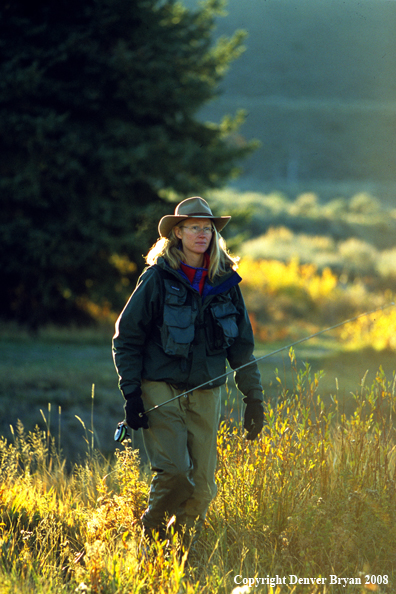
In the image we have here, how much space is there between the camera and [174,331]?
3217 millimetres

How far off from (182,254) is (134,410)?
95 cm

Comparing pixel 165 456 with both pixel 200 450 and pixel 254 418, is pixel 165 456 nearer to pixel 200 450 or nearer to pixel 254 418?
pixel 200 450

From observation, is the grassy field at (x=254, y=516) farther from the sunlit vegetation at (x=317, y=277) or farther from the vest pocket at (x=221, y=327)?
the sunlit vegetation at (x=317, y=277)

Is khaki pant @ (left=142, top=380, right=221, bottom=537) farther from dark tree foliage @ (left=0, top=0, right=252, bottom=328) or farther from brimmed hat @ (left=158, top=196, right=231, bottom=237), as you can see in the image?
dark tree foliage @ (left=0, top=0, right=252, bottom=328)

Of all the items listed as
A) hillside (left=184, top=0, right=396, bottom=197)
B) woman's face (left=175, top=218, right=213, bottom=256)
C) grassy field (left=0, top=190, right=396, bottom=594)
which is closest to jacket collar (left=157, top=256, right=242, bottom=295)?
woman's face (left=175, top=218, right=213, bottom=256)

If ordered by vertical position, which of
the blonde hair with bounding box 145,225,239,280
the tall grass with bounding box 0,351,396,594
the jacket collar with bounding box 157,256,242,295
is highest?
the blonde hair with bounding box 145,225,239,280

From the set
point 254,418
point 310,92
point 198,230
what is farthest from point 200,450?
point 310,92

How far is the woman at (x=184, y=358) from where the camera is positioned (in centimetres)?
323

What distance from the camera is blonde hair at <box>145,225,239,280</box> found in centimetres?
343

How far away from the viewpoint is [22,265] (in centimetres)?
1121

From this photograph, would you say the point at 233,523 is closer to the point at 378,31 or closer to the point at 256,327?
the point at 256,327

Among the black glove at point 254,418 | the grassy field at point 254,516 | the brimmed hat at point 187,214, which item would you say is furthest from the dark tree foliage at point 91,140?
the black glove at point 254,418

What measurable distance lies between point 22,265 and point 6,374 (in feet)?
8.60

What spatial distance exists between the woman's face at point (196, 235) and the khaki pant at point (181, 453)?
0.80 meters
